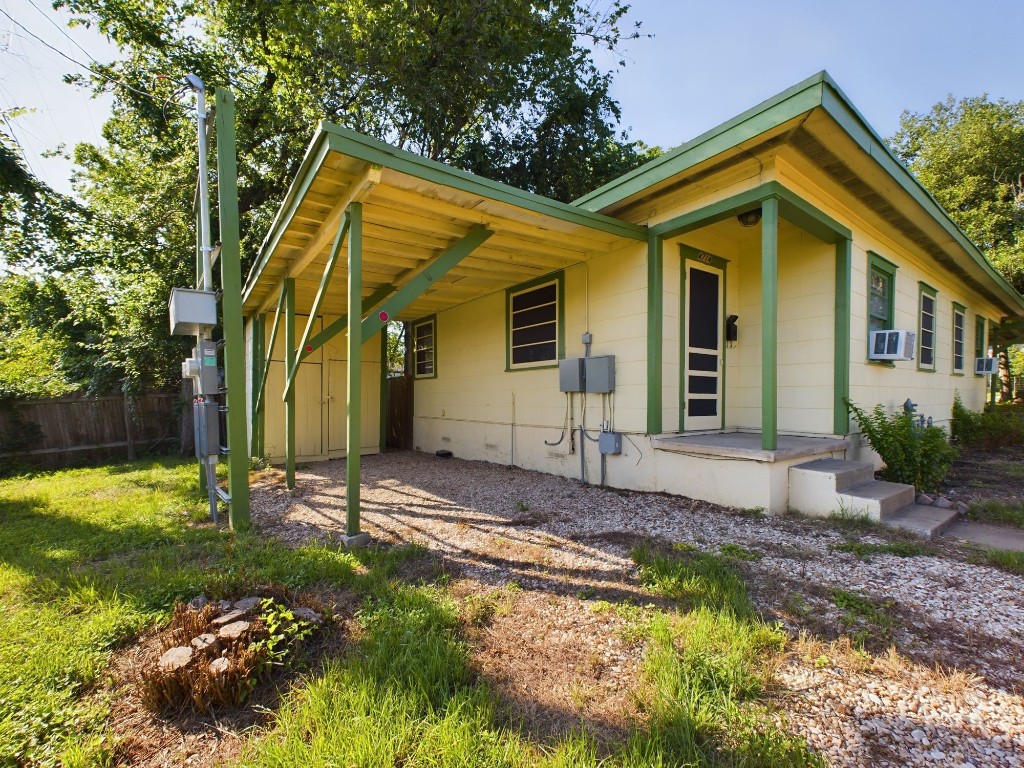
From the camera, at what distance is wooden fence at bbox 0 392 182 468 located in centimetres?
716

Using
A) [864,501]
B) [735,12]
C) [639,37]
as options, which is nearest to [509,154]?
[639,37]

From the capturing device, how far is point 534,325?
6133 millimetres

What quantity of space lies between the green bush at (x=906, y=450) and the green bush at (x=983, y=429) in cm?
528

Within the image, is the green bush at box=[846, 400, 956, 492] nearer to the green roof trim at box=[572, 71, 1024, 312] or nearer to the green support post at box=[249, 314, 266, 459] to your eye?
the green roof trim at box=[572, 71, 1024, 312]

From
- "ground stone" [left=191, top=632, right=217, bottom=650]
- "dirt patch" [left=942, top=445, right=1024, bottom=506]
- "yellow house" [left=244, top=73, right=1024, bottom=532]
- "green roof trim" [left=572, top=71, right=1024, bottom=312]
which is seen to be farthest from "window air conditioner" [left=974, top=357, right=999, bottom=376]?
"ground stone" [left=191, top=632, right=217, bottom=650]

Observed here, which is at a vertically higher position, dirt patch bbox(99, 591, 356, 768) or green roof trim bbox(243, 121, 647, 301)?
green roof trim bbox(243, 121, 647, 301)

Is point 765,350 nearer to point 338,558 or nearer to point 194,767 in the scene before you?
point 338,558

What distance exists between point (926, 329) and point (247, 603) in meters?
9.14

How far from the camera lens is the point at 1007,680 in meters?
1.71

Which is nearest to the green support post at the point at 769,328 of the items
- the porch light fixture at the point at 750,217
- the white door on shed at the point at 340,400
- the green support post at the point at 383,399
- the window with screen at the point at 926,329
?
the porch light fixture at the point at 750,217

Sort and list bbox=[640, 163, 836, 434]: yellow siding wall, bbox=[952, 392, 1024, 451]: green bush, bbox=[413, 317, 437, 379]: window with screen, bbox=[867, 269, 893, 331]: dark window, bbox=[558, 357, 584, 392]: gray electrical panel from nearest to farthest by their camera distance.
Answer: bbox=[640, 163, 836, 434]: yellow siding wall → bbox=[558, 357, 584, 392]: gray electrical panel → bbox=[867, 269, 893, 331]: dark window → bbox=[952, 392, 1024, 451]: green bush → bbox=[413, 317, 437, 379]: window with screen

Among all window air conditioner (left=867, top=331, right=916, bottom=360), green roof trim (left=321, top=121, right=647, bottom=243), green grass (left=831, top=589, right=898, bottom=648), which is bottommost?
green grass (left=831, top=589, right=898, bottom=648)

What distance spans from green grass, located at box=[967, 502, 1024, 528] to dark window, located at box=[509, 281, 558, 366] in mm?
4159

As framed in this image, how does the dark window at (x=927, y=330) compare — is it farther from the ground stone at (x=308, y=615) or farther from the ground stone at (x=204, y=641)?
the ground stone at (x=204, y=641)
